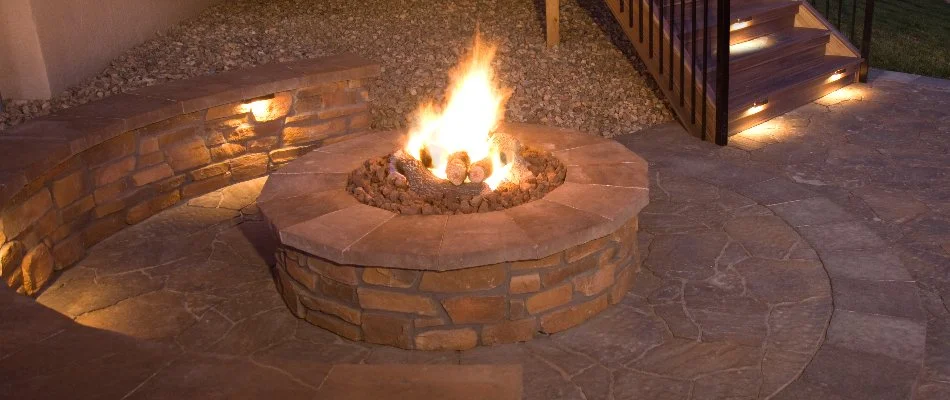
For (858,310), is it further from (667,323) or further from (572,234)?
(572,234)

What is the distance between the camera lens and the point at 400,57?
325 inches

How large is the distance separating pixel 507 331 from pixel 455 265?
49 centimetres

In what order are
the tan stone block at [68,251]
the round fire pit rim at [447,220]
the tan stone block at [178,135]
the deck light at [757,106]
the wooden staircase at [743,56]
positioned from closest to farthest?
1. the round fire pit rim at [447,220]
2. the tan stone block at [68,251]
3. the tan stone block at [178,135]
4. the wooden staircase at [743,56]
5. the deck light at [757,106]

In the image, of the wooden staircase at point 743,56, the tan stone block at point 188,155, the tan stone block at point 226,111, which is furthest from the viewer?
the wooden staircase at point 743,56

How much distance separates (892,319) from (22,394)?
3753 millimetres

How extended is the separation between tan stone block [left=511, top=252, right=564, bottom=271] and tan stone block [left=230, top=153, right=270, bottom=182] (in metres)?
3.00

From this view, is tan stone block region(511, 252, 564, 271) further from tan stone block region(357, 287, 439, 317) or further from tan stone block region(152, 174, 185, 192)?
tan stone block region(152, 174, 185, 192)

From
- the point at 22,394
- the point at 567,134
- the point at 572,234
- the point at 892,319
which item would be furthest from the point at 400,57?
the point at 22,394

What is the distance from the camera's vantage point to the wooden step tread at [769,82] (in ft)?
24.7

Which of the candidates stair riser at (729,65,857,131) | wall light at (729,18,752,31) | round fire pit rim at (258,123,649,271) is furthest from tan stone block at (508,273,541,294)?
wall light at (729,18,752,31)

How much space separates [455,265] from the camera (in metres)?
4.20

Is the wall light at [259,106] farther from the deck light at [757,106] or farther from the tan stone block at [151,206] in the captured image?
the deck light at [757,106]

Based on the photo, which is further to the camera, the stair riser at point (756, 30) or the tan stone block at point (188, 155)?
the stair riser at point (756, 30)

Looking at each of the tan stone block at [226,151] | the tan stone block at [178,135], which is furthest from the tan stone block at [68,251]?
the tan stone block at [226,151]
